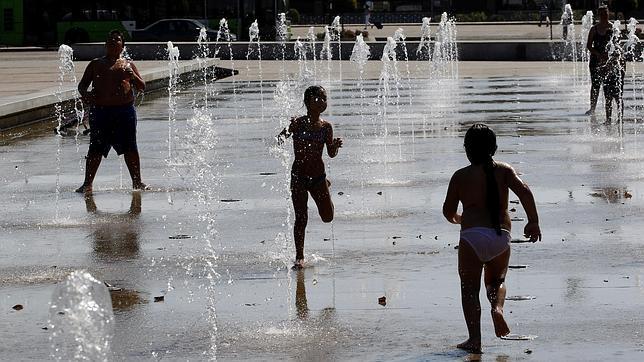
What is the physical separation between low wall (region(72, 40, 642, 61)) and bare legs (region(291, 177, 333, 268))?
31.2 metres

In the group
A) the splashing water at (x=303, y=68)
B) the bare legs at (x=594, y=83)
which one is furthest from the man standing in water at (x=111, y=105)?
the splashing water at (x=303, y=68)

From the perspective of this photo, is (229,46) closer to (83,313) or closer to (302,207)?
(302,207)

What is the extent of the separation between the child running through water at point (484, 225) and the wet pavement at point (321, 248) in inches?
9.7

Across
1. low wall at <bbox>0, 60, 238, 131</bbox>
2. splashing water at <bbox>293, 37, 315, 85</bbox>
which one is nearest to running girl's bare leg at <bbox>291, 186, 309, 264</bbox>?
low wall at <bbox>0, 60, 238, 131</bbox>

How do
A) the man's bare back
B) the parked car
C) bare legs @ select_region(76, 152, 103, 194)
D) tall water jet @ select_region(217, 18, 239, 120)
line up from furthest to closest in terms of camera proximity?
the parked car, tall water jet @ select_region(217, 18, 239, 120), bare legs @ select_region(76, 152, 103, 194), the man's bare back

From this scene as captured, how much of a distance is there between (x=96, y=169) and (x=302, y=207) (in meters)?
4.71

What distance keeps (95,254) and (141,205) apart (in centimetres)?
263

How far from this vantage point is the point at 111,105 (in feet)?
46.7

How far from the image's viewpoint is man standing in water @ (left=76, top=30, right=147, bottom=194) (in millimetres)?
14094

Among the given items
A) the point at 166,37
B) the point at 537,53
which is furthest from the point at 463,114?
the point at 166,37

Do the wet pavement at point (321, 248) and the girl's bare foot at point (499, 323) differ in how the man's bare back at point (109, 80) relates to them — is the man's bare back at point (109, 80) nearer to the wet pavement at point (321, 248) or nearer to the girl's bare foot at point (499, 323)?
the wet pavement at point (321, 248)

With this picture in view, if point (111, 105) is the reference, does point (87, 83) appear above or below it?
above

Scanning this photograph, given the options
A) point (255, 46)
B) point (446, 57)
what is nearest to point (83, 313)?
point (446, 57)

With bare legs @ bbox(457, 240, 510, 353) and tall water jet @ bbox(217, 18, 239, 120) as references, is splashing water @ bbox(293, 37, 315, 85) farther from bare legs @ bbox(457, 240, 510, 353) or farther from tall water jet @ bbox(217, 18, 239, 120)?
bare legs @ bbox(457, 240, 510, 353)
